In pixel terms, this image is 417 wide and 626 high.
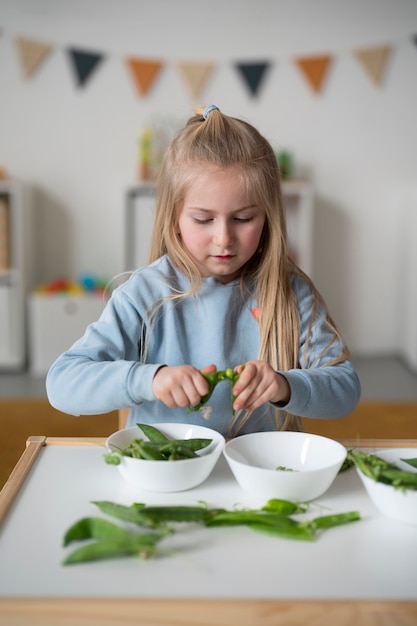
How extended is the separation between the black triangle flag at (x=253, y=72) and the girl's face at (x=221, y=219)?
112 inches

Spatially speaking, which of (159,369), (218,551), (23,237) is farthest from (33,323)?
(218,551)

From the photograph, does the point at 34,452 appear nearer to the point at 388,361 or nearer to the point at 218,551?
the point at 218,551

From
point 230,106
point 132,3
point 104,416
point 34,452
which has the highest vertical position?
point 132,3

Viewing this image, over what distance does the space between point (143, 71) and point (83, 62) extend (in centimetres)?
31

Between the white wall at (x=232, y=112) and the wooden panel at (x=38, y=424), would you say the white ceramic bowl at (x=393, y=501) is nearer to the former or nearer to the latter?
the wooden panel at (x=38, y=424)

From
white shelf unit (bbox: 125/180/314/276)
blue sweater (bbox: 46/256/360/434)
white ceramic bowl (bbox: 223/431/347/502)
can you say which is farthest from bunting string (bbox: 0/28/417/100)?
white ceramic bowl (bbox: 223/431/347/502)

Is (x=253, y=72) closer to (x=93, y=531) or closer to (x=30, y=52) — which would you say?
(x=30, y=52)

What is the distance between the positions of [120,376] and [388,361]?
10.2 ft

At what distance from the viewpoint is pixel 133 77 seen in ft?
12.8

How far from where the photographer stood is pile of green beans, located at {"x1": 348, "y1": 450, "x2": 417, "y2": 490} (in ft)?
2.73

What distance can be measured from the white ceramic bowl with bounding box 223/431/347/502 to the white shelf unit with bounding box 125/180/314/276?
2.81 metres

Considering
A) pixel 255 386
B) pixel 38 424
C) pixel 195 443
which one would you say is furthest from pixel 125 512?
pixel 38 424

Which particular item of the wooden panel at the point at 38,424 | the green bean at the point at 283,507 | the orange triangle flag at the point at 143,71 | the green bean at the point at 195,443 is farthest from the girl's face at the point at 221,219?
the orange triangle flag at the point at 143,71

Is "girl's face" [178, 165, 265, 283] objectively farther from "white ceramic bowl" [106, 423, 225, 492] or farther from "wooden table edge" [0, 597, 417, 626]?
"wooden table edge" [0, 597, 417, 626]
